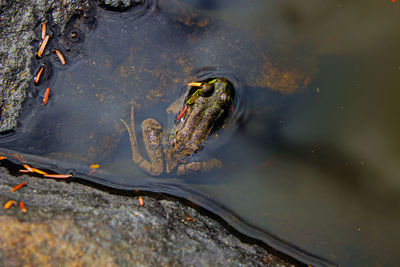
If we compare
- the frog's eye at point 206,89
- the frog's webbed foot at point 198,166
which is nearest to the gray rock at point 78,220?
the frog's webbed foot at point 198,166

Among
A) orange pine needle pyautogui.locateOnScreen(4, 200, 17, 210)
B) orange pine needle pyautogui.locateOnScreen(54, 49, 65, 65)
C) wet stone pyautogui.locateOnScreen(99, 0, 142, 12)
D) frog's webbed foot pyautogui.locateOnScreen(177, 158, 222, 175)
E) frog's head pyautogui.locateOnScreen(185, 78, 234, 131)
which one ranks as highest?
wet stone pyautogui.locateOnScreen(99, 0, 142, 12)

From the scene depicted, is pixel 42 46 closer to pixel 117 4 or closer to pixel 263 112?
pixel 117 4

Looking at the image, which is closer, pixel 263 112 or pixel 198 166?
pixel 198 166

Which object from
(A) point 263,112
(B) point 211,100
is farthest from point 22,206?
(A) point 263,112

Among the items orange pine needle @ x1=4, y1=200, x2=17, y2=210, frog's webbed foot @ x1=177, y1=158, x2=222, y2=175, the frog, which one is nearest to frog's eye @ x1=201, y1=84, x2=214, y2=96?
the frog

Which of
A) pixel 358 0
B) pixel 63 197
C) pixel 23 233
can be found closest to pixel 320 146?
pixel 358 0

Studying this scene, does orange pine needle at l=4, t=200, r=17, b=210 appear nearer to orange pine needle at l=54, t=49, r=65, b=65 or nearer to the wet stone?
orange pine needle at l=54, t=49, r=65, b=65

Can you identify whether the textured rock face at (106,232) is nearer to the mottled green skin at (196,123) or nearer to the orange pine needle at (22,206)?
the orange pine needle at (22,206)
